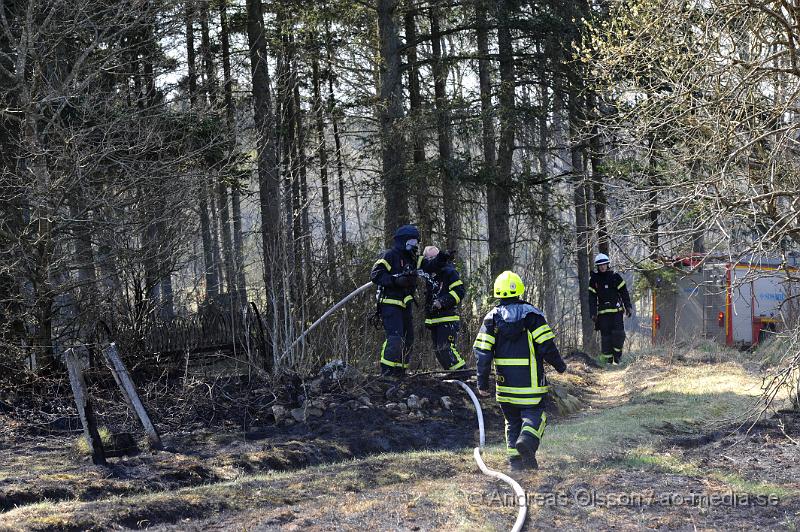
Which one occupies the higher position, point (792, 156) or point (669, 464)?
point (792, 156)

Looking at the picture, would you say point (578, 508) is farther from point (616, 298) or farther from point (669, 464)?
point (616, 298)

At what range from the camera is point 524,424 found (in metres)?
7.00

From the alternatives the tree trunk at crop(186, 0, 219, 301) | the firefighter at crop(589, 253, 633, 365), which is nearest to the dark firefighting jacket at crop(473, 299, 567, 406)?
the tree trunk at crop(186, 0, 219, 301)

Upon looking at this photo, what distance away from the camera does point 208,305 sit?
1432 centimetres

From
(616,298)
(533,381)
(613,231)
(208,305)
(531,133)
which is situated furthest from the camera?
(531,133)

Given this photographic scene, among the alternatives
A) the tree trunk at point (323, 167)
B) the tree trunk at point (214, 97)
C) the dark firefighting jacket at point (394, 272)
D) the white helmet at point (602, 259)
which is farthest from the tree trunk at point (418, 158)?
the dark firefighting jacket at point (394, 272)

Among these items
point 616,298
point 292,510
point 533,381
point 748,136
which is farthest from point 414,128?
point 292,510

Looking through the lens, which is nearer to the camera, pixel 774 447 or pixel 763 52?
pixel 774 447

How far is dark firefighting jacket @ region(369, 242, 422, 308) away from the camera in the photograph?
1075cm

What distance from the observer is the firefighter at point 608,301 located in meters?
15.6

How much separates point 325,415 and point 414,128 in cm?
894

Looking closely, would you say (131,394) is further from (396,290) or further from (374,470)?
(396,290)

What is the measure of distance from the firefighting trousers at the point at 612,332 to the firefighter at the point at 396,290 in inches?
238

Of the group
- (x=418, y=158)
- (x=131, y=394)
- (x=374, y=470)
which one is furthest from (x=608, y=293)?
(x=131, y=394)
